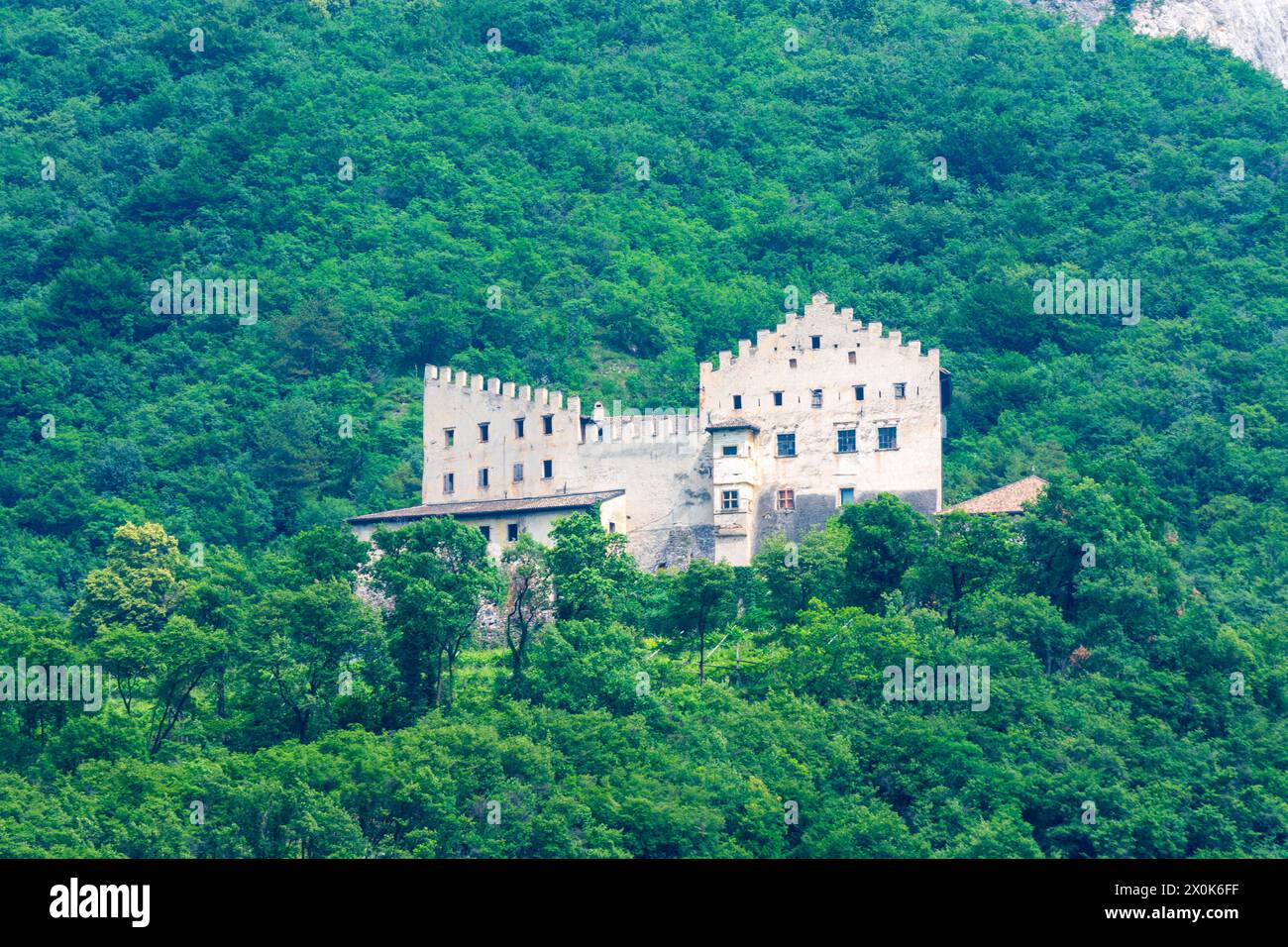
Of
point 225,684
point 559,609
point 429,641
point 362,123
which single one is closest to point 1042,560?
point 559,609

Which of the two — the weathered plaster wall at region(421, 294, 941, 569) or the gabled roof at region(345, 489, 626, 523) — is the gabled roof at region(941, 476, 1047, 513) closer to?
the weathered plaster wall at region(421, 294, 941, 569)

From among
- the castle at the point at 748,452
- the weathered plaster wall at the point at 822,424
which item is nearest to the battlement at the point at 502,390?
the castle at the point at 748,452

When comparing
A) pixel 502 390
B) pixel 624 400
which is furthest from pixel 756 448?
pixel 624 400

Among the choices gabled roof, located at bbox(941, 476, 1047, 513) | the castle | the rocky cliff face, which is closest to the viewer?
gabled roof, located at bbox(941, 476, 1047, 513)

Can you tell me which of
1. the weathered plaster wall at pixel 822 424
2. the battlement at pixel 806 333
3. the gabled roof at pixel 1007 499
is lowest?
the gabled roof at pixel 1007 499

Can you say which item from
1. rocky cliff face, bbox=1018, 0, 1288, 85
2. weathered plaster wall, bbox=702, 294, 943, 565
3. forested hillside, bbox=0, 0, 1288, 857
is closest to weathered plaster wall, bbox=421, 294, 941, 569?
weathered plaster wall, bbox=702, 294, 943, 565

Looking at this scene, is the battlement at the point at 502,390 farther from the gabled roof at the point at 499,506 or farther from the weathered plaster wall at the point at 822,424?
the weathered plaster wall at the point at 822,424
